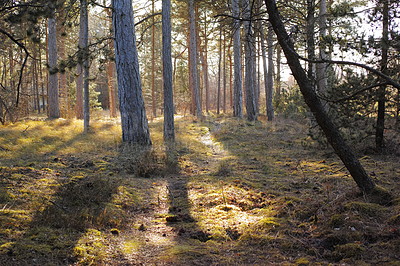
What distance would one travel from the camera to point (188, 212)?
4738 mm

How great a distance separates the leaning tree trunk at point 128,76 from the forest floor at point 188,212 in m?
1.91

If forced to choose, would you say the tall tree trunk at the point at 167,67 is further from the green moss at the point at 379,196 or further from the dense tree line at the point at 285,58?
the green moss at the point at 379,196

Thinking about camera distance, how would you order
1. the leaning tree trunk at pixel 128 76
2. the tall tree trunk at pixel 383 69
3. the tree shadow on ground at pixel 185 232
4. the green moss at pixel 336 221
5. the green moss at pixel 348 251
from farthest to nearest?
1. the leaning tree trunk at pixel 128 76
2. the tall tree trunk at pixel 383 69
3. the green moss at pixel 336 221
4. the tree shadow on ground at pixel 185 232
5. the green moss at pixel 348 251

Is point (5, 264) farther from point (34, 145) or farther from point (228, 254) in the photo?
point (34, 145)

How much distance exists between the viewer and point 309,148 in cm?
1009

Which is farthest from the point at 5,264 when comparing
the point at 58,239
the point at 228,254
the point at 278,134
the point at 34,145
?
the point at 278,134

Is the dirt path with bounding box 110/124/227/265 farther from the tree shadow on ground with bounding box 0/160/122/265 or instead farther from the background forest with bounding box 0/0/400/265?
the tree shadow on ground with bounding box 0/160/122/265

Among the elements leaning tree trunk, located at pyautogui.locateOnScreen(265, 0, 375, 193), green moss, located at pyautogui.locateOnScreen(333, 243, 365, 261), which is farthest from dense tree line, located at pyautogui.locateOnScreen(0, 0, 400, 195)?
green moss, located at pyautogui.locateOnScreen(333, 243, 365, 261)

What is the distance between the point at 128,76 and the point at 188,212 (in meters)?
6.21

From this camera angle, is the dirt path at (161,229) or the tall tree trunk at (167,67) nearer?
the dirt path at (161,229)

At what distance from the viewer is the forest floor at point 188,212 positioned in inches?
125

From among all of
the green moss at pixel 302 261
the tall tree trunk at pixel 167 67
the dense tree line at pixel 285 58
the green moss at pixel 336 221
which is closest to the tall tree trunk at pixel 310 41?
the dense tree line at pixel 285 58

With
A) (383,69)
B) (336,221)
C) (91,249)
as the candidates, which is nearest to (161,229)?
(91,249)

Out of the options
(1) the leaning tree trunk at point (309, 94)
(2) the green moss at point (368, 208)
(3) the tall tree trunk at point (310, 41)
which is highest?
(3) the tall tree trunk at point (310, 41)
